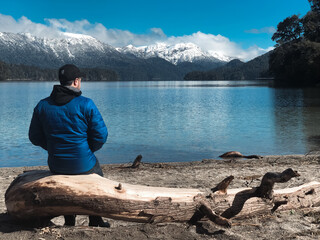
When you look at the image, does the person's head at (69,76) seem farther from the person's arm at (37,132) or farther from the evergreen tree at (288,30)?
the evergreen tree at (288,30)

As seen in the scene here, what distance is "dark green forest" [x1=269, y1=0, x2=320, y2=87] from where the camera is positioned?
2697 inches

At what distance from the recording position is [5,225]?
16.7ft

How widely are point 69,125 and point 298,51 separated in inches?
3217

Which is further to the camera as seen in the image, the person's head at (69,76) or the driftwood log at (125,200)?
the driftwood log at (125,200)

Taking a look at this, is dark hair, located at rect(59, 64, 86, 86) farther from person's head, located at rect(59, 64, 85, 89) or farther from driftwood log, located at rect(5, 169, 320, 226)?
driftwood log, located at rect(5, 169, 320, 226)

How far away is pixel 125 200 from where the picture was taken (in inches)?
196

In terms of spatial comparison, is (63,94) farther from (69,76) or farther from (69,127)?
(69,127)

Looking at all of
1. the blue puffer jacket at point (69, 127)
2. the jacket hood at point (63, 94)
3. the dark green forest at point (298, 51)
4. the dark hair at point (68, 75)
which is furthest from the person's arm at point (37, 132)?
the dark green forest at point (298, 51)

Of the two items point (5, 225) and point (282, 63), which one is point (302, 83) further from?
point (5, 225)

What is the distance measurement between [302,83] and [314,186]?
82.8 metres

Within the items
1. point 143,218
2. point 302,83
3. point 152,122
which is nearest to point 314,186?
point 143,218

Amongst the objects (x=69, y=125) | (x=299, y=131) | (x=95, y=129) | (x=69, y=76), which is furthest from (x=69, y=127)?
(x=299, y=131)

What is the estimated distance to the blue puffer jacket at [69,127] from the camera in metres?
4.50

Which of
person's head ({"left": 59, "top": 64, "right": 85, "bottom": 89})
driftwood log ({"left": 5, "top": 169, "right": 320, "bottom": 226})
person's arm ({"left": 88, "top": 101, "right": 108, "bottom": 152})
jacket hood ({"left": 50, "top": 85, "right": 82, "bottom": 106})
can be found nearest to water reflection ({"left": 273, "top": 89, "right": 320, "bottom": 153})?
driftwood log ({"left": 5, "top": 169, "right": 320, "bottom": 226})
